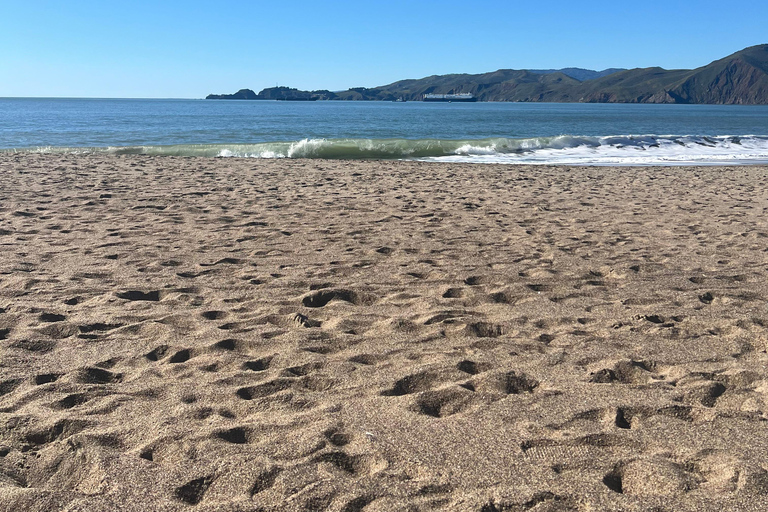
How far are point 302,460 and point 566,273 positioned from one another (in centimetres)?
336

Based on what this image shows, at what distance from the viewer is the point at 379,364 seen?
3.33 meters

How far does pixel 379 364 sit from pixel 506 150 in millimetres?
19276

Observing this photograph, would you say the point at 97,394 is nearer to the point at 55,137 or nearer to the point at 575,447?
the point at 575,447

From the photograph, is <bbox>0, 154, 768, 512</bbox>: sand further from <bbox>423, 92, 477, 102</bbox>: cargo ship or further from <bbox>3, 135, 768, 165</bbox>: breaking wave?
<bbox>423, 92, 477, 102</bbox>: cargo ship

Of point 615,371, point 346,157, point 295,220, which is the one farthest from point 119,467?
point 346,157

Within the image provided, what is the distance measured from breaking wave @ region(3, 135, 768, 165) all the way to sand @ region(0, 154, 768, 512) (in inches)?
493

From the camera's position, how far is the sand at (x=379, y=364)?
228cm

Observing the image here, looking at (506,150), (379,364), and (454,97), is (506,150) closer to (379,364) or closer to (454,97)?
(379,364)

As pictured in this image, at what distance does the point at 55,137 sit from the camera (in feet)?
89.5

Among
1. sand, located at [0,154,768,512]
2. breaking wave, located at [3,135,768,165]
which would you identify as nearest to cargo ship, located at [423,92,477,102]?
breaking wave, located at [3,135,768,165]

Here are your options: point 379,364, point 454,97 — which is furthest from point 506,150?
point 454,97

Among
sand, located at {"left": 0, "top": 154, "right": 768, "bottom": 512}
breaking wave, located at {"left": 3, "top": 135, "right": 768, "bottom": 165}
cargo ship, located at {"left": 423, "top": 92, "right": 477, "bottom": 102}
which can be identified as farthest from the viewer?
cargo ship, located at {"left": 423, "top": 92, "right": 477, "bottom": 102}

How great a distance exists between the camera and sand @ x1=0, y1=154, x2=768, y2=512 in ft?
7.47

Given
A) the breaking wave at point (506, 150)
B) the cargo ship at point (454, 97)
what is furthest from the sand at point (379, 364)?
the cargo ship at point (454, 97)
